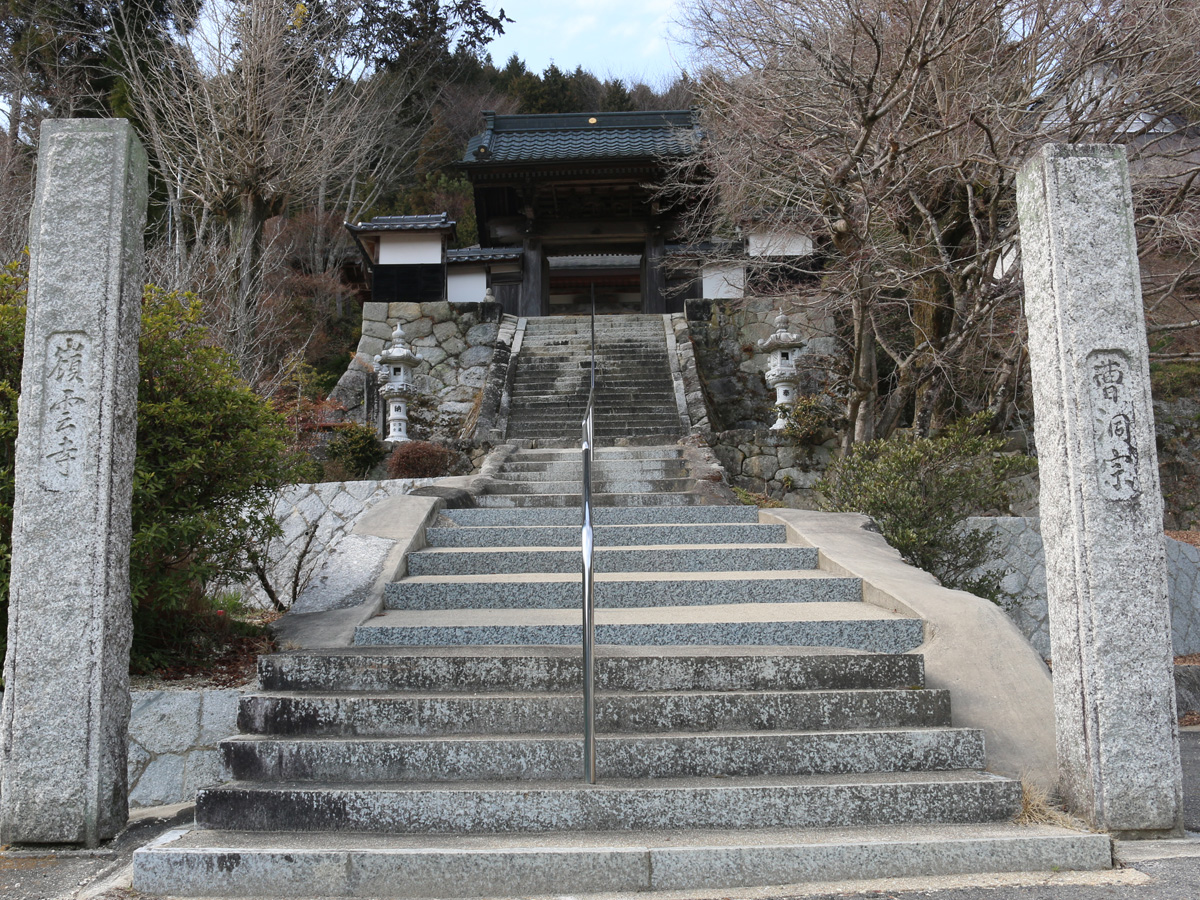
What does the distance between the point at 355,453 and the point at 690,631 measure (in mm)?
7405

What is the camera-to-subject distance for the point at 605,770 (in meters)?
3.11

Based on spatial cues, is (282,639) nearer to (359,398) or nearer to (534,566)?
(534,566)

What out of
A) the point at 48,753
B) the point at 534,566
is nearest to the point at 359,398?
the point at 534,566

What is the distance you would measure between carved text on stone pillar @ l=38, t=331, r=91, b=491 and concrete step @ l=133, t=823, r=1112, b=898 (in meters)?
1.37

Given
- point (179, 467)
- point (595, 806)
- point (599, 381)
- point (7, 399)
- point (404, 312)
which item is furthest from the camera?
point (404, 312)

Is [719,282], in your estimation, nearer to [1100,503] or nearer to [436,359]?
[436,359]

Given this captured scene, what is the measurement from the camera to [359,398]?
13.6 m

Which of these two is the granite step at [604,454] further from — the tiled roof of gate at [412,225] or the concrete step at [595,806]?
the tiled roof of gate at [412,225]

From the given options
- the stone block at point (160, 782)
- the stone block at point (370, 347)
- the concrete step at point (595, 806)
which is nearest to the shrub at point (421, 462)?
the stone block at point (370, 347)

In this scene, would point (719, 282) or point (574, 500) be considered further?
point (719, 282)

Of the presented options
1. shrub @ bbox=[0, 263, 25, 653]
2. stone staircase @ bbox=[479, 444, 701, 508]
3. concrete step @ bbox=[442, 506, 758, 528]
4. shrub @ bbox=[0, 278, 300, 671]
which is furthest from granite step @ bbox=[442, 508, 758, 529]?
shrub @ bbox=[0, 263, 25, 653]

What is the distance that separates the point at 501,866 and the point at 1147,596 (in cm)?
244

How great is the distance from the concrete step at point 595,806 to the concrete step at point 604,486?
4.60 meters

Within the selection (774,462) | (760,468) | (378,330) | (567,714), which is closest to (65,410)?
(567,714)
